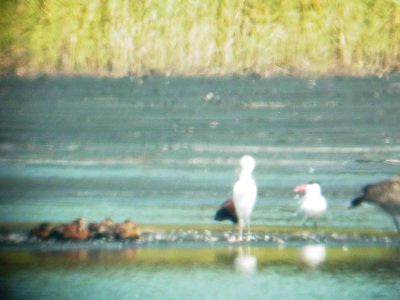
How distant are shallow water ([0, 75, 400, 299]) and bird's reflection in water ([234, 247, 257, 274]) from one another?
0.19 ft

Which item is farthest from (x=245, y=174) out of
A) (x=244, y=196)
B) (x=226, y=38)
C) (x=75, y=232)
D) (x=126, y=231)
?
(x=226, y=38)

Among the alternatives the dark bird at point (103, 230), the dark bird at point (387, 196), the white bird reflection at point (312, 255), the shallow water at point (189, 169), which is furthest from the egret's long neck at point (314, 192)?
the dark bird at point (103, 230)

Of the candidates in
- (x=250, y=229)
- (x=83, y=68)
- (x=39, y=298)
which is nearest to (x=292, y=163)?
(x=250, y=229)

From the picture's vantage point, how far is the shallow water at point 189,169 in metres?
11.9

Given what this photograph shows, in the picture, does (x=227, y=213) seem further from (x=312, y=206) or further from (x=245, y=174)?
(x=312, y=206)

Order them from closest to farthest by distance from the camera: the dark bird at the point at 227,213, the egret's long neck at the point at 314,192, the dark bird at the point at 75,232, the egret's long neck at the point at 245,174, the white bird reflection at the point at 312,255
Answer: the white bird reflection at the point at 312,255, the dark bird at the point at 75,232, the dark bird at the point at 227,213, the egret's long neck at the point at 314,192, the egret's long neck at the point at 245,174

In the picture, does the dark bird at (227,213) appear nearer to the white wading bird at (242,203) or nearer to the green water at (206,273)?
the white wading bird at (242,203)

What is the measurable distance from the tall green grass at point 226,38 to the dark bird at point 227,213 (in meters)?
20.0

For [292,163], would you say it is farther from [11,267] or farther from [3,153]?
[11,267]

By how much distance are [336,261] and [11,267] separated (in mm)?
2586

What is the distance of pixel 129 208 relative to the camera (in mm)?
15867

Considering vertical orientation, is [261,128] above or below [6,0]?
below

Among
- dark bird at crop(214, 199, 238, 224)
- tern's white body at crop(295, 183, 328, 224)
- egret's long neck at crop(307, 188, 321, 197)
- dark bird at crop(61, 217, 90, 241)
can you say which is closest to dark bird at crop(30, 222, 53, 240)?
dark bird at crop(61, 217, 90, 241)

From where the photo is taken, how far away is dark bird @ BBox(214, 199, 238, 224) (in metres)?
14.6
